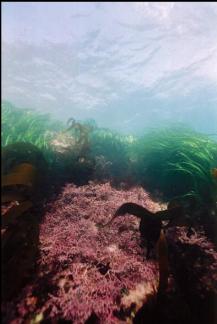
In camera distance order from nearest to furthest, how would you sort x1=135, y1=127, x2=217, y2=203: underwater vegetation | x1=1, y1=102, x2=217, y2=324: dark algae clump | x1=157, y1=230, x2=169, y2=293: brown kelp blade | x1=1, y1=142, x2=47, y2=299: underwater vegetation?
x1=1, y1=142, x2=47, y2=299: underwater vegetation
x1=1, y1=102, x2=217, y2=324: dark algae clump
x1=157, y1=230, x2=169, y2=293: brown kelp blade
x1=135, y1=127, x2=217, y2=203: underwater vegetation

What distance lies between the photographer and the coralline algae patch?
173 cm

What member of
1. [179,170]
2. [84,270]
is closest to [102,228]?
[84,270]

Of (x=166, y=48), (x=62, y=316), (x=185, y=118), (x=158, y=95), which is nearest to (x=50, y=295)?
(x=62, y=316)

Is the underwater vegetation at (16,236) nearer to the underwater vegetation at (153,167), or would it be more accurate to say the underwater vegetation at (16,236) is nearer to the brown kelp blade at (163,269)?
the brown kelp blade at (163,269)

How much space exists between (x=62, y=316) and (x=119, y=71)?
31.9m

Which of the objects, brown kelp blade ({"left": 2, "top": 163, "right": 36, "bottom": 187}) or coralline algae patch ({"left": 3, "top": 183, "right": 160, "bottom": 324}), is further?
brown kelp blade ({"left": 2, "top": 163, "right": 36, "bottom": 187})

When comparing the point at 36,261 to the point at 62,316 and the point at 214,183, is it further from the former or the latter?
the point at 214,183

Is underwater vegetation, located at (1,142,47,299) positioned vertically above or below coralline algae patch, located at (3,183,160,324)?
above

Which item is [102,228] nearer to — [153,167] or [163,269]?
[163,269]

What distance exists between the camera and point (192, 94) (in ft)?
138

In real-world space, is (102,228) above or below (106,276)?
above

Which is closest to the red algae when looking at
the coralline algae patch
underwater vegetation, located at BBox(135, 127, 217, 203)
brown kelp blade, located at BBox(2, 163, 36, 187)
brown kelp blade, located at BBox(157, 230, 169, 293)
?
the coralline algae patch

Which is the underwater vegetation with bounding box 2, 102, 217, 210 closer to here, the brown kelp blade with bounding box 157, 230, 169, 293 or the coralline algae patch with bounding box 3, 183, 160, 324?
the coralline algae patch with bounding box 3, 183, 160, 324

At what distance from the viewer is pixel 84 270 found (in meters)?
2.09
